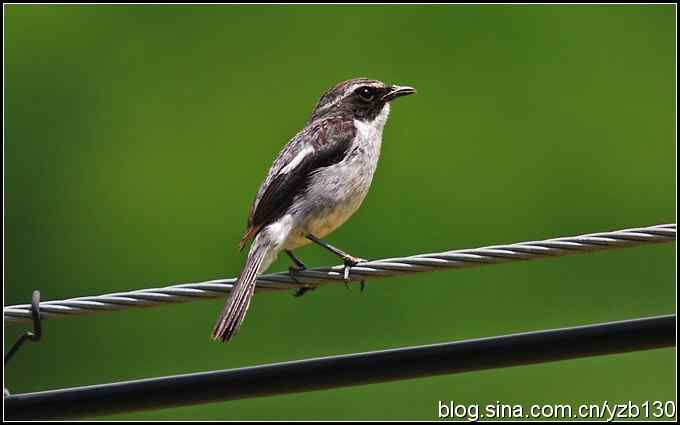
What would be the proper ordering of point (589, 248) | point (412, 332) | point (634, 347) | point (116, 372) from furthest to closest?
point (116, 372), point (412, 332), point (589, 248), point (634, 347)

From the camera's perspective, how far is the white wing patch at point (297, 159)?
24.9 feet

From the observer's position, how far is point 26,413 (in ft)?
17.4

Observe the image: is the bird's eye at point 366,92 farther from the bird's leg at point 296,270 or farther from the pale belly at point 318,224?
the bird's leg at point 296,270

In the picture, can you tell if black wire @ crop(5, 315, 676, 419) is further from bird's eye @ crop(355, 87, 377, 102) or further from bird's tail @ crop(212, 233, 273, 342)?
bird's eye @ crop(355, 87, 377, 102)

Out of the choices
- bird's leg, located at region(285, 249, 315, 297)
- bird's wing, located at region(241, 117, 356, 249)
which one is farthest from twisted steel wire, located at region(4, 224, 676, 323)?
bird's wing, located at region(241, 117, 356, 249)

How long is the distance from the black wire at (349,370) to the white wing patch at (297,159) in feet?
8.26

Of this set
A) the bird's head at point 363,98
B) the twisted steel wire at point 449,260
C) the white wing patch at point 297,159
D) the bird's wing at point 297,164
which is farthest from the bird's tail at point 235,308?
the bird's head at point 363,98

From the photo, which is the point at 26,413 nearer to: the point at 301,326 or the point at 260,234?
the point at 260,234

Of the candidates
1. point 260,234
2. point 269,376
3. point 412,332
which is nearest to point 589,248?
point 269,376

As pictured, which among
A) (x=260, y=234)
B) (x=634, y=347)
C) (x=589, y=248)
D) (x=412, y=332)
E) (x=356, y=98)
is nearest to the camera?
(x=634, y=347)

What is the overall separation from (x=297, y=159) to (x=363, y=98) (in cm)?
95

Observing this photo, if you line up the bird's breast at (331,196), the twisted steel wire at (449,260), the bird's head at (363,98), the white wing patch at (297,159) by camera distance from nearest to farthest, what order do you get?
the twisted steel wire at (449,260), the bird's breast at (331,196), the white wing patch at (297,159), the bird's head at (363,98)

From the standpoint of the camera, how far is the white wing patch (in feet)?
24.9

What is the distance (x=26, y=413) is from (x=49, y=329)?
1056 centimetres
